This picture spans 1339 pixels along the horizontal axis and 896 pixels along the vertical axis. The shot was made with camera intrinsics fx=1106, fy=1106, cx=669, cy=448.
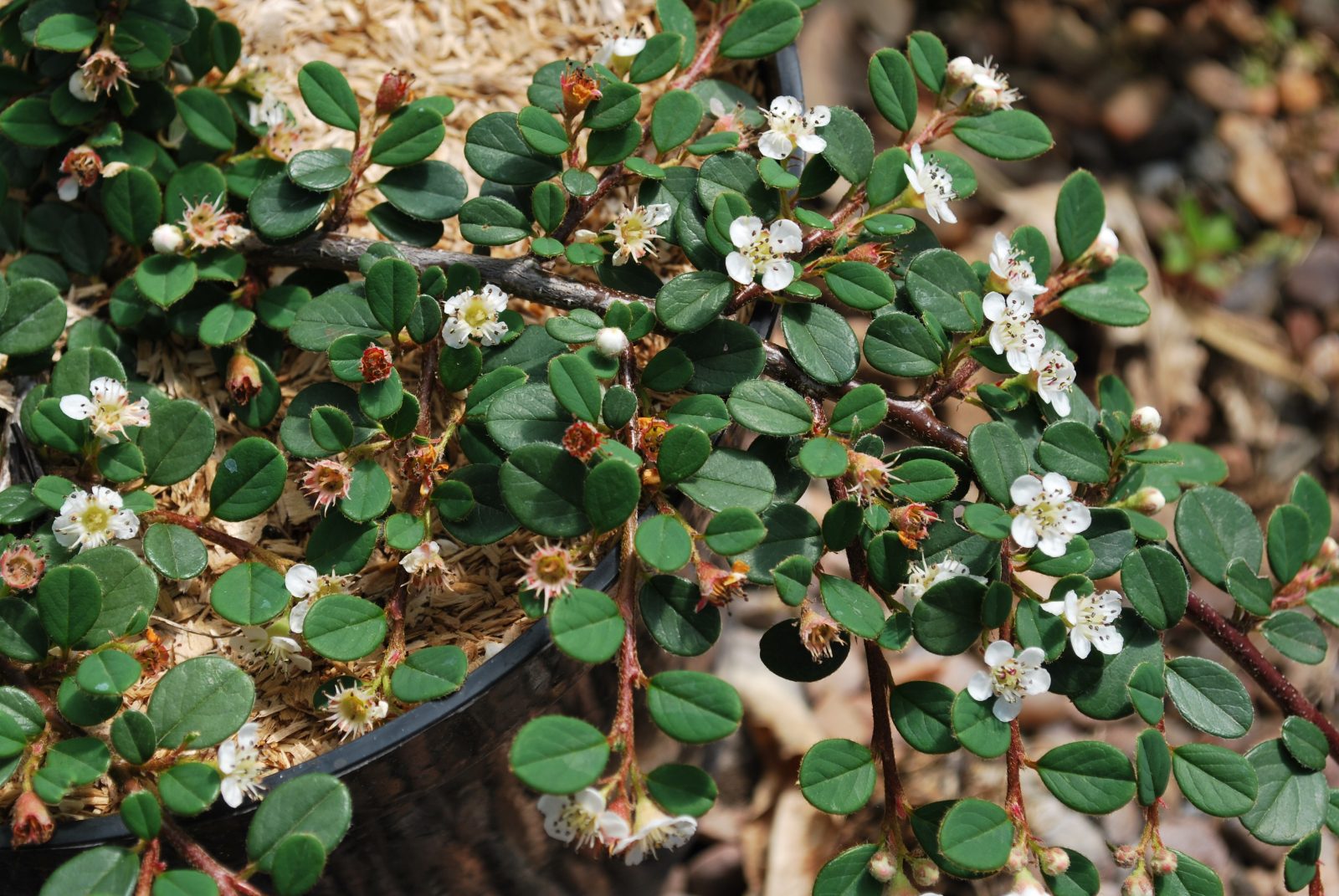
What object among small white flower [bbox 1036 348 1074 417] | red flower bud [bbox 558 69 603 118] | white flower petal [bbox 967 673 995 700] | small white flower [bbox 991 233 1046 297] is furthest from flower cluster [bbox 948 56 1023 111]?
white flower petal [bbox 967 673 995 700]

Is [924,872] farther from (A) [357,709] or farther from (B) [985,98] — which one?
(B) [985,98]

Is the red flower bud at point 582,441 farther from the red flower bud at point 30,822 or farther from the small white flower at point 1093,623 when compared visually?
the red flower bud at point 30,822

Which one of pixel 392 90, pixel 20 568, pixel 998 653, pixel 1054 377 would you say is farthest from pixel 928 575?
pixel 20 568

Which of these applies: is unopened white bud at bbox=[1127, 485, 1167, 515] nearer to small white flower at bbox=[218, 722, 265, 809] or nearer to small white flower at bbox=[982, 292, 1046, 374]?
small white flower at bbox=[982, 292, 1046, 374]

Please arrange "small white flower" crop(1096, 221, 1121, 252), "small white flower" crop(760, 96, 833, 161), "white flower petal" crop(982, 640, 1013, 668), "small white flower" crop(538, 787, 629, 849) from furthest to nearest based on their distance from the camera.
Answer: "small white flower" crop(1096, 221, 1121, 252) < "small white flower" crop(760, 96, 833, 161) < "white flower petal" crop(982, 640, 1013, 668) < "small white flower" crop(538, 787, 629, 849)

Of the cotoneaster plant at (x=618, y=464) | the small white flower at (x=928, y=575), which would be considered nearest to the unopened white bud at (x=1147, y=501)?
the cotoneaster plant at (x=618, y=464)

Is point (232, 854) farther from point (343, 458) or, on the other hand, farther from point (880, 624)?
point (880, 624)
